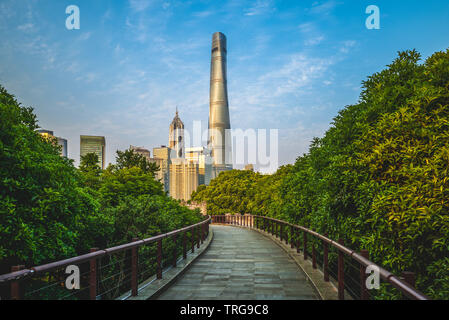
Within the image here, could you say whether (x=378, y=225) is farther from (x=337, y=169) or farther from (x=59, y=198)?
(x=59, y=198)

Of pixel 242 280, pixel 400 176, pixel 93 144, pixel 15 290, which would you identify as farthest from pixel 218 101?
pixel 15 290

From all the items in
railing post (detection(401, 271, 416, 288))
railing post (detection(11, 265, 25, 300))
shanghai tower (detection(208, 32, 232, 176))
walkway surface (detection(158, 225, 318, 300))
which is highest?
shanghai tower (detection(208, 32, 232, 176))

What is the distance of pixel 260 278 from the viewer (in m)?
7.04

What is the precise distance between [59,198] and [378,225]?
6330 mm

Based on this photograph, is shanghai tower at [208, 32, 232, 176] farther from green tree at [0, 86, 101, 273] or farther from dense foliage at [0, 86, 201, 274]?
green tree at [0, 86, 101, 273]

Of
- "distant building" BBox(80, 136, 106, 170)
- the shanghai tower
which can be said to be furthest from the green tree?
"distant building" BBox(80, 136, 106, 170)

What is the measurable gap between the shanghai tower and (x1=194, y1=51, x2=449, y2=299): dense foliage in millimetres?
161125

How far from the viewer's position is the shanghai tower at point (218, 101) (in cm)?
16725

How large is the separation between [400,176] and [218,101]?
545ft

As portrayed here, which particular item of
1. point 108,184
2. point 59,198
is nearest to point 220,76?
point 108,184

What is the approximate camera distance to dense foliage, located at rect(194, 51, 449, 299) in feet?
14.1

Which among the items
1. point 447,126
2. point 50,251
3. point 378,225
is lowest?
point 50,251

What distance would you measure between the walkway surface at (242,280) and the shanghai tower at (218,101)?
158504mm

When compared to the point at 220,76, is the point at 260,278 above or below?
below
